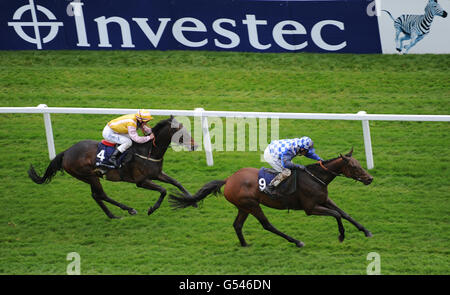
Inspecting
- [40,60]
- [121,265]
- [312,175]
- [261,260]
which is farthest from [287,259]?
[40,60]

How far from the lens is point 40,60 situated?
46.2 feet

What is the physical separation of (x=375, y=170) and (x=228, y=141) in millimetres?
2305

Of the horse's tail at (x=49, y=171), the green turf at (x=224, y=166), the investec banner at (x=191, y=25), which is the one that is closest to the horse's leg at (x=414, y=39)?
the green turf at (x=224, y=166)

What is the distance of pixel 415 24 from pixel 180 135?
18.0 ft

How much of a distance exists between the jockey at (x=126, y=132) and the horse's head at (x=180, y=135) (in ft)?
1.00

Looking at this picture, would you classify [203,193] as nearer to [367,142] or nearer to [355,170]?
[355,170]

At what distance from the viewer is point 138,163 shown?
9391mm

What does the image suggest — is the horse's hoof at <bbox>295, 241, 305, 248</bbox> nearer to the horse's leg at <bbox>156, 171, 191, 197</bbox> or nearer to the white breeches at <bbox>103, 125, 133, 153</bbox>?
the horse's leg at <bbox>156, 171, 191, 197</bbox>

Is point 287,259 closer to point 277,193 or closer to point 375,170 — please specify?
point 277,193

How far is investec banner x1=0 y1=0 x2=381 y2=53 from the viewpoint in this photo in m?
12.9

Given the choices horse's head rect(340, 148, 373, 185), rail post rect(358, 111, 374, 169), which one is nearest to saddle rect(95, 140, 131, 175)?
horse's head rect(340, 148, 373, 185)

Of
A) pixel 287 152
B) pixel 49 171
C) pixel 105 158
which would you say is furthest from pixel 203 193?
pixel 49 171
